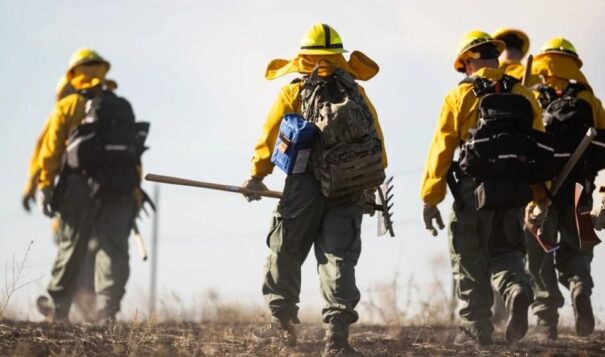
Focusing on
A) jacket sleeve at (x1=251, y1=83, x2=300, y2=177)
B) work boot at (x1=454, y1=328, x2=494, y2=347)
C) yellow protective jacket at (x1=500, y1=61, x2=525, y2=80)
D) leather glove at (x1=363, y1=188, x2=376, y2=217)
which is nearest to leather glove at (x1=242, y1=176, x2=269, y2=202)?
jacket sleeve at (x1=251, y1=83, x2=300, y2=177)

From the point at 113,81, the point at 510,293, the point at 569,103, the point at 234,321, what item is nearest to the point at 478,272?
the point at 510,293

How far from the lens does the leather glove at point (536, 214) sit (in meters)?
10.9

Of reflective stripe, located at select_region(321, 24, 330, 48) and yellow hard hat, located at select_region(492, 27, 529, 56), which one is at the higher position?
yellow hard hat, located at select_region(492, 27, 529, 56)

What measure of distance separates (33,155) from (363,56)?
17.1 ft

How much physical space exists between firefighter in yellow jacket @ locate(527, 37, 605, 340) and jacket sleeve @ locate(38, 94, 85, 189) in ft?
13.8

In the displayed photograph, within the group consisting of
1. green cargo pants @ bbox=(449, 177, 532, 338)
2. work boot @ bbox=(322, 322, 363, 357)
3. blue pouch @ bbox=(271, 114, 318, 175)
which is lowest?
work boot @ bbox=(322, 322, 363, 357)

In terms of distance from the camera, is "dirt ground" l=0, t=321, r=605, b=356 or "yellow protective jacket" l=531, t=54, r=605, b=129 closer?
"dirt ground" l=0, t=321, r=605, b=356

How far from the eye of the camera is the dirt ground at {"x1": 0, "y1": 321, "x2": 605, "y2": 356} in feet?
30.7

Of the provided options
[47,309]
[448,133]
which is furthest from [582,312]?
[47,309]

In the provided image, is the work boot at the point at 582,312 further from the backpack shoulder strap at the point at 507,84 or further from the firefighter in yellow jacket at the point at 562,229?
the backpack shoulder strap at the point at 507,84

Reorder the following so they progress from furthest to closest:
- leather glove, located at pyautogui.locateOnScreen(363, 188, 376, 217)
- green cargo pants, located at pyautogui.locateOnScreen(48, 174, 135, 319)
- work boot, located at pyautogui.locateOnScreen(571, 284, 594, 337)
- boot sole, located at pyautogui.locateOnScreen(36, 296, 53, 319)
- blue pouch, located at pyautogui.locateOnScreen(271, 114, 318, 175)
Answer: boot sole, located at pyautogui.locateOnScreen(36, 296, 53, 319), green cargo pants, located at pyautogui.locateOnScreen(48, 174, 135, 319), work boot, located at pyautogui.locateOnScreen(571, 284, 594, 337), leather glove, located at pyautogui.locateOnScreen(363, 188, 376, 217), blue pouch, located at pyautogui.locateOnScreen(271, 114, 318, 175)

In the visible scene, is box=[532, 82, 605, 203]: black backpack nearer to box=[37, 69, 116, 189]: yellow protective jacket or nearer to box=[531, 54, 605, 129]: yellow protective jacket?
box=[531, 54, 605, 129]: yellow protective jacket

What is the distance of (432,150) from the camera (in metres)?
10.4

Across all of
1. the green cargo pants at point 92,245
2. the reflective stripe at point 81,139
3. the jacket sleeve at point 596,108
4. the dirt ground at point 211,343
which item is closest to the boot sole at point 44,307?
the green cargo pants at point 92,245
